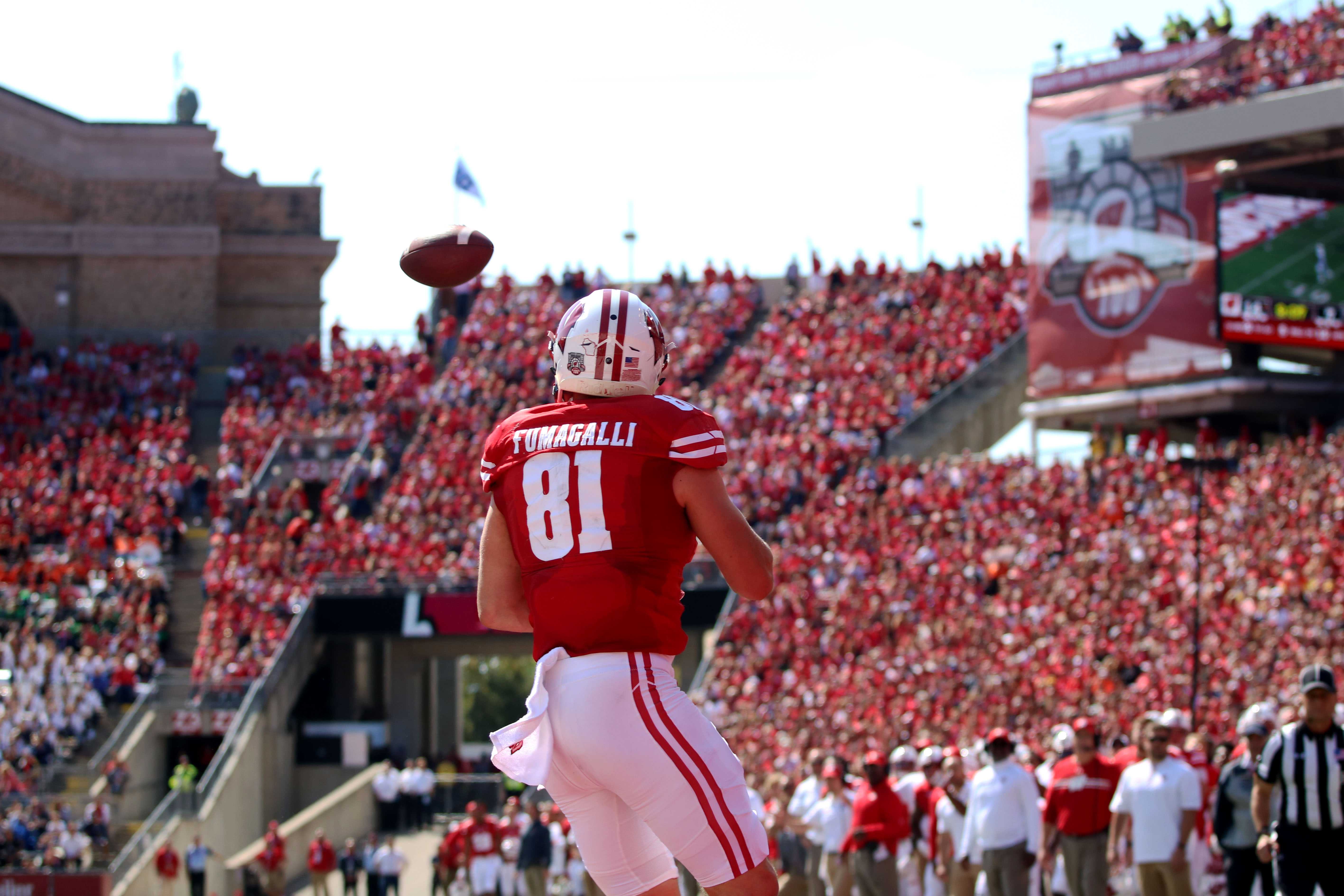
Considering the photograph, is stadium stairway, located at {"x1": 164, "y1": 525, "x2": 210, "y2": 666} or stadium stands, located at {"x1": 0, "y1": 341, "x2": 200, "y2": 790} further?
stadium stairway, located at {"x1": 164, "y1": 525, "x2": 210, "y2": 666}

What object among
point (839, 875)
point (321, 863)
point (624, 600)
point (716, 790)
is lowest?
point (321, 863)

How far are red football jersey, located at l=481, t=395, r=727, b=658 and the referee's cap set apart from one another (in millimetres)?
4449

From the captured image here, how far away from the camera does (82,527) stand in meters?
31.8

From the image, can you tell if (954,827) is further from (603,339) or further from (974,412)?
(974,412)

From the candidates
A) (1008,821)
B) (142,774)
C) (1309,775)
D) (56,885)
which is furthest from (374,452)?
(1309,775)

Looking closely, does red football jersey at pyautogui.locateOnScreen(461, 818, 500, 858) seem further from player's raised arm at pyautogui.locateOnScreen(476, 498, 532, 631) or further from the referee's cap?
player's raised arm at pyautogui.locateOnScreen(476, 498, 532, 631)

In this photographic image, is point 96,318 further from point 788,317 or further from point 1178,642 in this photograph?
point 1178,642

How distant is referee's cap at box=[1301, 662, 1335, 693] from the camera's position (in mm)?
7852

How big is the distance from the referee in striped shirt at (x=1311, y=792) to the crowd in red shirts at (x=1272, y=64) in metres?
19.8

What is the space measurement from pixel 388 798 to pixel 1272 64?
57.5 feet

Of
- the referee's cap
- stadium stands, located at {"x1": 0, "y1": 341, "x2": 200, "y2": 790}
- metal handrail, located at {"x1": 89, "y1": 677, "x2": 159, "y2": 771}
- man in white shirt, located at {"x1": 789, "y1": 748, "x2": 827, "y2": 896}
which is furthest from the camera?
stadium stands, located at {"x1": 0, "y1": 341, "x2": 200, "y2": 790}

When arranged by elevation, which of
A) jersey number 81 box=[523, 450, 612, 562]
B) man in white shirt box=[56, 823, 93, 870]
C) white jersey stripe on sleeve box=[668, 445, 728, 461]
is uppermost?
white jersey stripe on sleeve box=[668, 445, 728, 461]

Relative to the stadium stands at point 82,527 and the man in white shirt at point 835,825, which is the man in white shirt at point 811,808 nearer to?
the man in white shirt at point 835,825

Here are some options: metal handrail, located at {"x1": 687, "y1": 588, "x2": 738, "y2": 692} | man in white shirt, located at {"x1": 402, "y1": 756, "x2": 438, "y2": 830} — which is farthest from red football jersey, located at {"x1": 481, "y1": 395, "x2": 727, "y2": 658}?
man in white shirt, located at {"x1": 402, "y1": 756, "x2": 438, "y2": 830}
